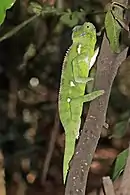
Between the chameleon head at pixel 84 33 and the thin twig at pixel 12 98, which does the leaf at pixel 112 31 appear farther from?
the thin twig at pixel 12 98

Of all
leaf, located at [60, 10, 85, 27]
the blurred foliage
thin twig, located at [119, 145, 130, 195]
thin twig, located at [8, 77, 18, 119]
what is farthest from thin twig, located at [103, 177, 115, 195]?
thin twig, located at [8, 77, 18, 119]

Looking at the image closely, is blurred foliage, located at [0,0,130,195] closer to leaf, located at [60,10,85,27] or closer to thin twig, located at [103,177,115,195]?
leaf, located at [60,10,85,27]

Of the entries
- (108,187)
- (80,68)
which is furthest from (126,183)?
(80,68)

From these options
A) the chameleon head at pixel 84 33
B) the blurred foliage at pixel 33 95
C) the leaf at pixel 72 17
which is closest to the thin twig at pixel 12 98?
the blurred foliage at pixel 33 95

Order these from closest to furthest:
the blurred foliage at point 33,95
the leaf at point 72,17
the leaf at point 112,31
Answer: the leaf at point 112,31 < the leaf at point 72,17 < the blurred foliage at point 33,95

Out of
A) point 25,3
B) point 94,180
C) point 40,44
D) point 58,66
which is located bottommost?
point 94,180

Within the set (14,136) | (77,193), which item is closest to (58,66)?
(14,136)

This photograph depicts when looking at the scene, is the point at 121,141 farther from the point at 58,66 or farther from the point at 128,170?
the point at 128,170
